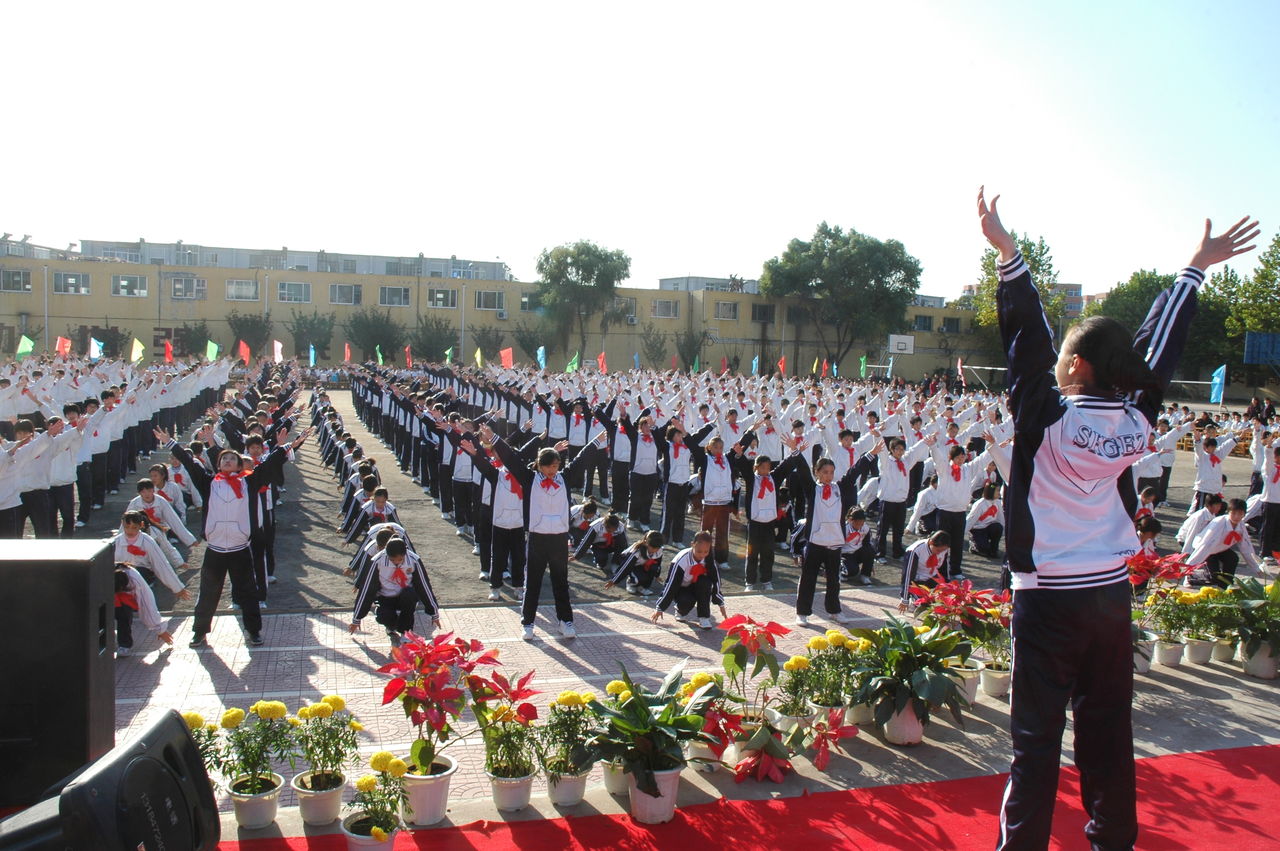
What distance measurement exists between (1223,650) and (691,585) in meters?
4.41

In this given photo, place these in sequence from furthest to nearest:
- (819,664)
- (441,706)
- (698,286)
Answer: (698,286)
(819,664)
(441,706)

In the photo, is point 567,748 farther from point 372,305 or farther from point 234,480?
point 372,305

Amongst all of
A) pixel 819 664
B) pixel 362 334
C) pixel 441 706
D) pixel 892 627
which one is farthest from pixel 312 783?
pixel 362 334

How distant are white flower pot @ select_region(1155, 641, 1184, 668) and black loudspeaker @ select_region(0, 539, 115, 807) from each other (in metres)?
7.24

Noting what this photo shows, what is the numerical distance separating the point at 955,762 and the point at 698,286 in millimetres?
59022

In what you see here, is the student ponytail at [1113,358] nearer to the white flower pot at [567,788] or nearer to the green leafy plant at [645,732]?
the green leafy plant at [645,732]

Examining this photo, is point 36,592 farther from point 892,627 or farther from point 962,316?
point 962,316

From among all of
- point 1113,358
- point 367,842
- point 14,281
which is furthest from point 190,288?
point 1113,358

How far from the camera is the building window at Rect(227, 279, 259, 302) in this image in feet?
165

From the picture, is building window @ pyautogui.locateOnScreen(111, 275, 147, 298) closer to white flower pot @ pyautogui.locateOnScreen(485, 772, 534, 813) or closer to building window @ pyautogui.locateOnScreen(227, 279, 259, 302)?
building window @ pyautogui.locateOnScreen(227, 279, 259, 302)

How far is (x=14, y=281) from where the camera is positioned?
4753 cm

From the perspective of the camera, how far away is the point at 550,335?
52.4m

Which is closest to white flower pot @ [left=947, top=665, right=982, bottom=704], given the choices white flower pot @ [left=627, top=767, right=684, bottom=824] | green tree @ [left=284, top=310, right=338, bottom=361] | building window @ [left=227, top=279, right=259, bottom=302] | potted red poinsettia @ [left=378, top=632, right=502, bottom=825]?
white flower pot @ [left=627, top=767, right=684, bottom=824]

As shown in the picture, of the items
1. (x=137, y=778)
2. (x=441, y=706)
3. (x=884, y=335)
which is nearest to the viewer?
(x=137, y=778)
